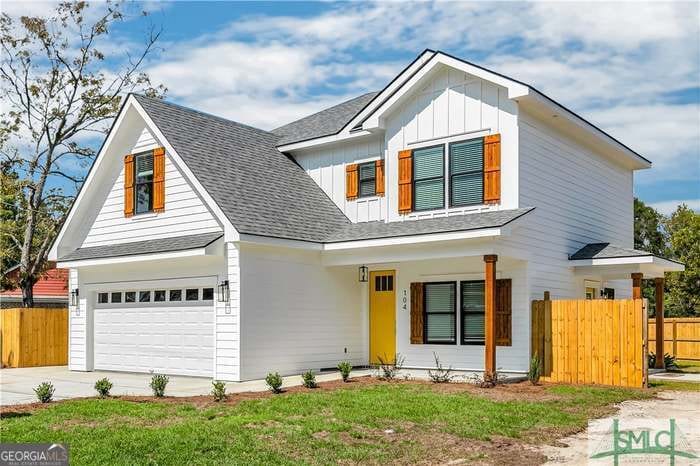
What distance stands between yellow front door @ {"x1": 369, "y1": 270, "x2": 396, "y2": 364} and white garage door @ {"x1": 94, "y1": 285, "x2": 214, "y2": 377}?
4.33 meters

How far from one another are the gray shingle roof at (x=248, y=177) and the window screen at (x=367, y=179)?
0.92 m

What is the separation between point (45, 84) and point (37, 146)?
236cm

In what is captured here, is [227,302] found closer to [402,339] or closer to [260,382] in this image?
[260,382]

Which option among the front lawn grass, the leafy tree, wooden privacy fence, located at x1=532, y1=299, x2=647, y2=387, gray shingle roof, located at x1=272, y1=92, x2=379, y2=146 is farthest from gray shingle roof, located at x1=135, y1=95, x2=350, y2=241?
the leafy tree

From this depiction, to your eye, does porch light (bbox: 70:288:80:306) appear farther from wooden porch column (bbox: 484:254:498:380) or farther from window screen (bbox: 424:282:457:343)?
wooden porch column (bbox: 484:254:498:380)

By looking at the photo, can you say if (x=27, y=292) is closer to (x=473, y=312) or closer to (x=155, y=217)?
(x=155, y=217)

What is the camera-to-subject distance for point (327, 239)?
18.3 meters

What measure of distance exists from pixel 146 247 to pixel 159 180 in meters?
1.75

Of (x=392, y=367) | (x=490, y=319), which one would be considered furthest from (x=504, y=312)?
(x=392, y=367)

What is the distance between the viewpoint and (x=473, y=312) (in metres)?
17.8

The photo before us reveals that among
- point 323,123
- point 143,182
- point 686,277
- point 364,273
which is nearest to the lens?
point 364,273

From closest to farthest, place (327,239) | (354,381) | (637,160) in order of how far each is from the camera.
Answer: (354,381), (327,239), (637,160)

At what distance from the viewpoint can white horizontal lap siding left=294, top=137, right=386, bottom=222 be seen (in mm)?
20062

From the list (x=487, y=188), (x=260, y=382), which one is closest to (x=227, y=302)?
(x=260, y=382)
